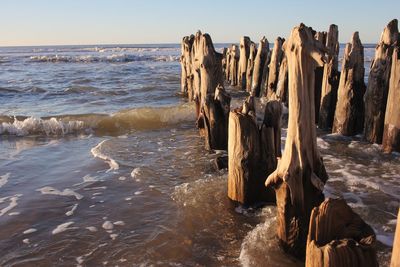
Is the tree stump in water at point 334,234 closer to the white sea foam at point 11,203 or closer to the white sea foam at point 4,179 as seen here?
the white sea foam at point 11,203

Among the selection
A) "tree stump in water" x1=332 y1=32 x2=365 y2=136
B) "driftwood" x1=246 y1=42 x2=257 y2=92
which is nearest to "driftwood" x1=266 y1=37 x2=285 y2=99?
"driftwood" x1=246 y1=42 x2=257 y2=92

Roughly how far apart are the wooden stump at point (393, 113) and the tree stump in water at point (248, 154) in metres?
3.34

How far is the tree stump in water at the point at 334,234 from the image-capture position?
2.93m

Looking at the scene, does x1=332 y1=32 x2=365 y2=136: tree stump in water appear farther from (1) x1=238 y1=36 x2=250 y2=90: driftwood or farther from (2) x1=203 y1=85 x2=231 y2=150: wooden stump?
(1) x1=238 y1=36 x2=250 y2=90: driftwood

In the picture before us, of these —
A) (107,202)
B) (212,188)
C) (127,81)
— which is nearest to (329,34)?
(212,188)

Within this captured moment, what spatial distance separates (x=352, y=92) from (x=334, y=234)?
22.4ft

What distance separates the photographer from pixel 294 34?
13.5ft

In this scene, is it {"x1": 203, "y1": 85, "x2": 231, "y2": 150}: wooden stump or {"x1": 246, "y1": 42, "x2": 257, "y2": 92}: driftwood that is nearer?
{"x1": 203, "y1": 85, "x2": 231, "y2": 150}: wooden stump

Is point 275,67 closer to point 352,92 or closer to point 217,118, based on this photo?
point 352,92

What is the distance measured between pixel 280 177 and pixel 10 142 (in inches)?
340

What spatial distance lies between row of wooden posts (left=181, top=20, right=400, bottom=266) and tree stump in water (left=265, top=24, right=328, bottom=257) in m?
0.01

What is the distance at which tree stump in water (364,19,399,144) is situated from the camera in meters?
8.48

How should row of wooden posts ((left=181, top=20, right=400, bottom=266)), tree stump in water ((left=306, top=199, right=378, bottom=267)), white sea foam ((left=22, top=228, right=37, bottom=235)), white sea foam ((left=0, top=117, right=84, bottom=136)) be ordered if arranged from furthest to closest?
white sea foam ((left=0, top=117, right=84, bottom=136)) → white sea foam ((left=22, top=228, right=37, bottom=235)) → row of wooden posts ((left=181, top=20, right=400, bottom=266)) → tree stump in water ((left=306, top=199, right=378, bottom=267))

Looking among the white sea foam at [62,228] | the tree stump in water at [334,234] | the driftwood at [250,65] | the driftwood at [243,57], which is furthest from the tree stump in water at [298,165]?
the driftwood at [243,57]
